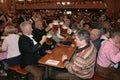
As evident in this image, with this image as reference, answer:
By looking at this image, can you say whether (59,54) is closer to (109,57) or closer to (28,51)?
(28,51)

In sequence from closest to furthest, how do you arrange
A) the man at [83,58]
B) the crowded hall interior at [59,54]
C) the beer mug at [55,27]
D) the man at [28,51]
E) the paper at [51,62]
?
the man at [83,58] < the crowded hall interior at [59,54] < the paper at [51,62] < the man at [28,51] < the beer mug at [55,27]

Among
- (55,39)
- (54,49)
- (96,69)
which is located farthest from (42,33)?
(96,69)

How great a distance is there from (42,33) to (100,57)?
77.0 inches

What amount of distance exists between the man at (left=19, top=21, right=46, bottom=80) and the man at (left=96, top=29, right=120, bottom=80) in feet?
3.67

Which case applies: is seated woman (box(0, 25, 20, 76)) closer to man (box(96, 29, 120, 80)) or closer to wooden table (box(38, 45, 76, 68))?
wooden table (box(38, 45, 76, 68))

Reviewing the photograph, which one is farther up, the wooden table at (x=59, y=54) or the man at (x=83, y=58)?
the man at (x=83, y=58)

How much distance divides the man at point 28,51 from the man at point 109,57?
1118 mm

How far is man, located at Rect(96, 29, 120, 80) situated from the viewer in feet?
13.3

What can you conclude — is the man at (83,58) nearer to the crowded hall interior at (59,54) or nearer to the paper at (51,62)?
the crowded hall interior at (59,54)

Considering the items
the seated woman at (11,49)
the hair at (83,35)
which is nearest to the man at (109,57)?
the hair at (83,35)

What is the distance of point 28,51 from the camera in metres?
4.26

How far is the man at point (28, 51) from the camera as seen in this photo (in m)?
4.25

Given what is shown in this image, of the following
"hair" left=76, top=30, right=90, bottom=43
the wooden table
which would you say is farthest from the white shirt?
"hair" left=76, top=30, right=90, bottom=43

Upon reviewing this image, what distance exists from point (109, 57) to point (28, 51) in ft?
4.73
